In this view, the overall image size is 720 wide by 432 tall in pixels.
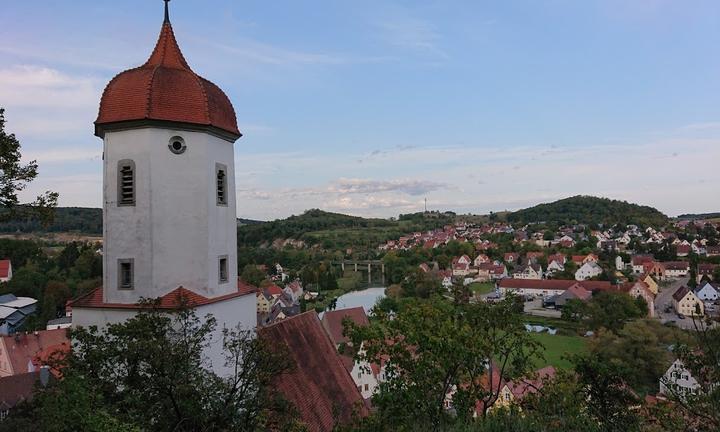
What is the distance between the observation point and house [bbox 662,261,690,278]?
3544 inches

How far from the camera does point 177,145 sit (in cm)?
1235

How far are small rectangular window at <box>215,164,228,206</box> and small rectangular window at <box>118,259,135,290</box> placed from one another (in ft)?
7.93

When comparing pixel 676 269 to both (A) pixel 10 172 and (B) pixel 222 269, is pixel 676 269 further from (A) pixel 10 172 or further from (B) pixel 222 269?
(A) pixel 10 172

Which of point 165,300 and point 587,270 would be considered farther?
point 587,270

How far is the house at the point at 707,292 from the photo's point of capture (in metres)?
64.6

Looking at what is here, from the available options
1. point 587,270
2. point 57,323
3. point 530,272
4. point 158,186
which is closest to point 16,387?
point 158,186

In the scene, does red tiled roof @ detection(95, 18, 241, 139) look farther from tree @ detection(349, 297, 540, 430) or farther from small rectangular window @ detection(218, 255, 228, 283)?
tree @ detection(349, 297, 540, 430)

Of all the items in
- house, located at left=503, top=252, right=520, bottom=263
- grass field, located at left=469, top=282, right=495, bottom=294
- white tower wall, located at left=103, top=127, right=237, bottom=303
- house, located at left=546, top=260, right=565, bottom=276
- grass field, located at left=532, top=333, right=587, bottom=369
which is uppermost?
white tower wall, located at left=103, top=127, right=237, bottom=303

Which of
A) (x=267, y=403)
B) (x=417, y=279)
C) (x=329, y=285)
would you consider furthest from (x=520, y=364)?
(x=329, y=285)

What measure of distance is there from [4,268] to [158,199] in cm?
7676

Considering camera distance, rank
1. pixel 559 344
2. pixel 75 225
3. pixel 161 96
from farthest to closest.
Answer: pixel 75 225 → pixel 559 344 → pixel 161 96

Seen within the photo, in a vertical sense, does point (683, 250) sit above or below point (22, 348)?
above

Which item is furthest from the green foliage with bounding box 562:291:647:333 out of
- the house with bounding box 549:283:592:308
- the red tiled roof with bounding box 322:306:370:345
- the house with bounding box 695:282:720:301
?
the red tiled roof with bounding box 322:306:370:345

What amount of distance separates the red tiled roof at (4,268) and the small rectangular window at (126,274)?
75.0 metres
